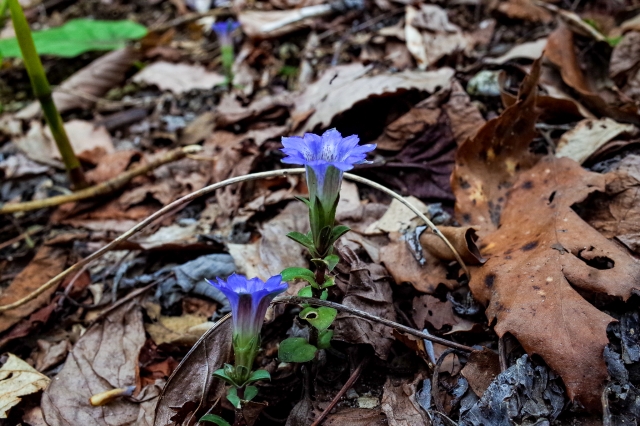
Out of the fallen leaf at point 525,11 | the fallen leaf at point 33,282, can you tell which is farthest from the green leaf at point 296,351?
the fallen leaf at point 525,11

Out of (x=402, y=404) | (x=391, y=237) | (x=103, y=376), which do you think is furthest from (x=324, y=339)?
(x=103, y=376)

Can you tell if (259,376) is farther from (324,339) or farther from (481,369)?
(481,369)

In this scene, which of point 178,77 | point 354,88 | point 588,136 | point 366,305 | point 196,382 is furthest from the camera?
point 178,77

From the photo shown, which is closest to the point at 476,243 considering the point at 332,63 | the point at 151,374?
the point at 151,374

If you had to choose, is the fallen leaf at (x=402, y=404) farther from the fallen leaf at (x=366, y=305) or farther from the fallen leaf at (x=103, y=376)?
the fallen leaf at (x=103, y=376)

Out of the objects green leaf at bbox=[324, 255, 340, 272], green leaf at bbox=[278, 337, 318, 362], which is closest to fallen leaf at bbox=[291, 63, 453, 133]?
green leaf at bbox=[324, 255, 340, 272]

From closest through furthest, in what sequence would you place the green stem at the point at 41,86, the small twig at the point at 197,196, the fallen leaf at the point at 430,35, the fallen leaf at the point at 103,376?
1. the fallen leaf at the point at 103,376
2. the small twig at the point at 197,196
3. the green stem at the point at 41,86
4. the fallen leaf at the point at 430,35

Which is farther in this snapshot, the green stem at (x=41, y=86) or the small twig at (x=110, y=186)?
the small twig at (x=110, y=186)
